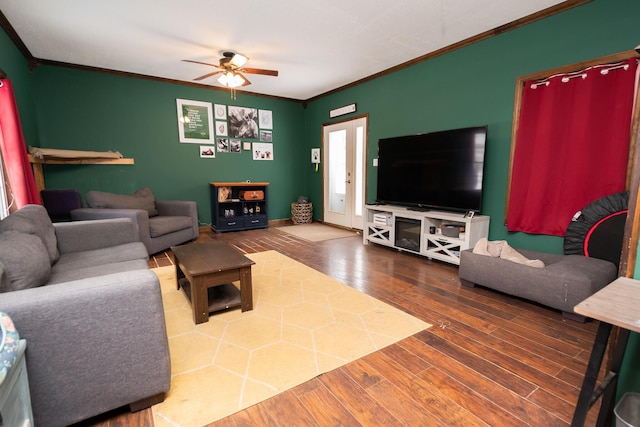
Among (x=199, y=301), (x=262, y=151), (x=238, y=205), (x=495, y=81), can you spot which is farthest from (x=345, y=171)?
(x=199, y=301)

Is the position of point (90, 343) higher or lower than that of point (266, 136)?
lower

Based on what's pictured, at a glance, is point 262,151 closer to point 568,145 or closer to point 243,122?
point 243,122

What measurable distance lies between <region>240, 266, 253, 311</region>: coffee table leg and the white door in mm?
3300

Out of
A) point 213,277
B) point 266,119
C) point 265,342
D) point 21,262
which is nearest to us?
point 21,262

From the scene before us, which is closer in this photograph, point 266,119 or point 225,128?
point 225,128

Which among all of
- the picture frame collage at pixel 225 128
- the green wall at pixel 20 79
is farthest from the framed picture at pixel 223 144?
the green wall at pixel 20 79

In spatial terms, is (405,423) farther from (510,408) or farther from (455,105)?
(455,105)

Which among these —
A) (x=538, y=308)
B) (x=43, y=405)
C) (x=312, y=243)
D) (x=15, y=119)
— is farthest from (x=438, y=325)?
(x=15, y=119)

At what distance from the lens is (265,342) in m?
1.94

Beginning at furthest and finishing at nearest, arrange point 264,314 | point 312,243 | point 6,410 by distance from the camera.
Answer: point 312,243 → point 264,314 → point 6,410

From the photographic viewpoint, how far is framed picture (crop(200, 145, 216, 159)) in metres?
5.42

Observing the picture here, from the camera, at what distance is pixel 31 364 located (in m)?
1.11

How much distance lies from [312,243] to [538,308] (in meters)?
2.89

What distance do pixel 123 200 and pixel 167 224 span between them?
69 cm
